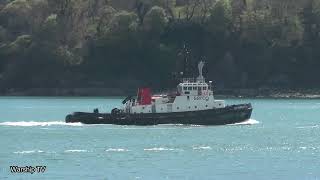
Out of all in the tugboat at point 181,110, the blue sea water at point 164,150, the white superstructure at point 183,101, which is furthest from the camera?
the tugboat at point 181,110

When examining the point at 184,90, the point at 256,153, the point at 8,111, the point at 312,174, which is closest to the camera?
the point at 312,174

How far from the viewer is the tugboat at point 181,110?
115 metres

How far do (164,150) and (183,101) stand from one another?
26.0 meters

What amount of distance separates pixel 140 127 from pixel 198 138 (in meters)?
14.7

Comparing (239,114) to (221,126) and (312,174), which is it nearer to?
(221,126)

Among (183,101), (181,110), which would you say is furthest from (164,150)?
(181,110)

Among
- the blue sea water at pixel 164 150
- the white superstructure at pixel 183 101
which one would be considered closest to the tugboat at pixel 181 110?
the white superstructure at pixel 183 101

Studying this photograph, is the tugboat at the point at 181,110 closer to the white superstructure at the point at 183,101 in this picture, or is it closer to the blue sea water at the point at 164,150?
the white superstructure at the point at 183,101

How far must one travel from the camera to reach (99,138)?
102m

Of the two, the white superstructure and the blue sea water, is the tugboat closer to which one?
the white superstructure

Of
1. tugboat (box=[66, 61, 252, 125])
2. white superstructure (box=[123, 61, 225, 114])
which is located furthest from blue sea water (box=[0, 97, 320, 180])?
white superstructure (box=[123, 61, 225, 114])

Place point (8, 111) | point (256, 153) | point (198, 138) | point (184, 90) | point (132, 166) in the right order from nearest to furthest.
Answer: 1. point (132, 166)
2. point (256, 153)
3. point (198, 138)
4. point (184, 90)
5. point (8, 111)

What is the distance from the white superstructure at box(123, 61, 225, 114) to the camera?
376 feet

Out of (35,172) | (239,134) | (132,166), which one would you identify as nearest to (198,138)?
(239,134)
